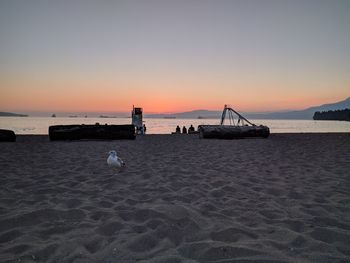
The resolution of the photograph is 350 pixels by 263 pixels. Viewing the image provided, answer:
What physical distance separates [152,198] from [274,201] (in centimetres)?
209

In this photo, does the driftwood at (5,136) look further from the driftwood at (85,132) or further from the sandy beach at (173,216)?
the sandy beach at (173,216)

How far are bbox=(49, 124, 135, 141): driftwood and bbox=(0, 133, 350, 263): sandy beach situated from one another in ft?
33.7

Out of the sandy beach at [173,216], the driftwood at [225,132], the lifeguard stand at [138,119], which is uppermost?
the lifeguard stand at [138,119]

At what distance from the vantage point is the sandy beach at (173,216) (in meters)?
2.99

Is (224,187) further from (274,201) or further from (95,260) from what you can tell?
(95,260)

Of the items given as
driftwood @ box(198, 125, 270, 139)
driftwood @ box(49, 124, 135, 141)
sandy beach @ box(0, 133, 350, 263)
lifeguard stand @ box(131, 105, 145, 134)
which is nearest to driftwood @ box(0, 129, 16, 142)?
driftwood @ box(49, 124, 135, 141)

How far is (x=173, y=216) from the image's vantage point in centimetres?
407

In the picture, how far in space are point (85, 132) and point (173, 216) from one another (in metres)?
14.7

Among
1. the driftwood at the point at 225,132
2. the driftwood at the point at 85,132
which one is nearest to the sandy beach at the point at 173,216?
the driftwood at the point at 85,132

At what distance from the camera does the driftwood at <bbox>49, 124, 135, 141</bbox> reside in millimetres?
17422

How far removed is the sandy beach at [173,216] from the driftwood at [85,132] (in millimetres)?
10277

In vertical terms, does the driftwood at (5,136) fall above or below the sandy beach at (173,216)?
above

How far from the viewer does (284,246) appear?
10.2ft

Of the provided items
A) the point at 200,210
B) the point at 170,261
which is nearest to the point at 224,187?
the point at 200,210
